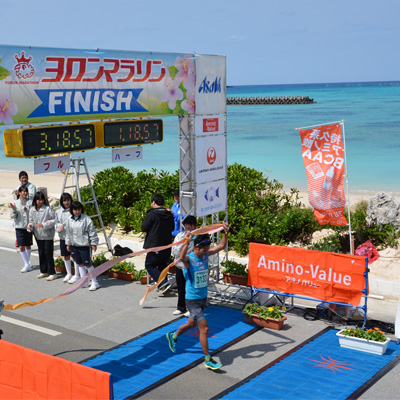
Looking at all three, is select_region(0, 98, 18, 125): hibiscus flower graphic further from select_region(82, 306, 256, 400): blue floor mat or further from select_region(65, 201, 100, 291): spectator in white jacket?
select_region(82, 306, 256, 400): blue floor mat

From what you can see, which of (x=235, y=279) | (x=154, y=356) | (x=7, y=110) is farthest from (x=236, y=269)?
(x=7, y=110)

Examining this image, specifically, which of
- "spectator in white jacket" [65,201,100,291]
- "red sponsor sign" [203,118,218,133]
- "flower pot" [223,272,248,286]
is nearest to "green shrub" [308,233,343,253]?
"flower pot" [223,272,248,286]

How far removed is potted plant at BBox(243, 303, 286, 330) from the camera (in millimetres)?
9656

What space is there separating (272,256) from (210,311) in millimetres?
1585

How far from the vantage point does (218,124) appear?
1141 centimetres

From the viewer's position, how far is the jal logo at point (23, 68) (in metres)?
8.61

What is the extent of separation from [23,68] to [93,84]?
1.24m

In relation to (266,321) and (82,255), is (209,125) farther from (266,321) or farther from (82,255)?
(266,321)

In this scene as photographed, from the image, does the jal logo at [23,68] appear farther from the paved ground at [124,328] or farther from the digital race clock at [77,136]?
the paved ground at [124,328]

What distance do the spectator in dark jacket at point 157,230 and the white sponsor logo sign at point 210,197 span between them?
0.60 m

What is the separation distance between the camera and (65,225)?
38.7 ft

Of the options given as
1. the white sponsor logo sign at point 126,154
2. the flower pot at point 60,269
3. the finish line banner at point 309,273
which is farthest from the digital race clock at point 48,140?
the flower pot at point 60,269

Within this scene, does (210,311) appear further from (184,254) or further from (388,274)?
(388,274)

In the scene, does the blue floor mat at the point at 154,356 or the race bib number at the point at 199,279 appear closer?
the blue floor mat at the point at 154,356
